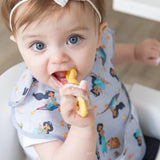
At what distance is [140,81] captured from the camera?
1479 millimetres

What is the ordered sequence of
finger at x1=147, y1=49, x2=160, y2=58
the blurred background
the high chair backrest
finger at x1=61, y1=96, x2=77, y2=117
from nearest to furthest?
finger at x1=61, y1=96, x2=77, y2=117 → the high chair backrest → finger at x1=147, y1=49, x2=160, y2=58 → the blurred background

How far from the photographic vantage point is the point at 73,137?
22.5 inches

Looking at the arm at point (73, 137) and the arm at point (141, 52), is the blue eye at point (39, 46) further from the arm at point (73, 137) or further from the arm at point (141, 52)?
the arm at point (141, 52)

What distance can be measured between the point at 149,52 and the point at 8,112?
464 mm

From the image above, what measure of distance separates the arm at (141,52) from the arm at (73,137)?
1.33 ft

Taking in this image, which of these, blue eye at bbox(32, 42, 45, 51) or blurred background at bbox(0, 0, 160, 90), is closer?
blue eye at bbox(32, 42, 45, 51)

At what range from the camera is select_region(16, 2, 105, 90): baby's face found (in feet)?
1.81

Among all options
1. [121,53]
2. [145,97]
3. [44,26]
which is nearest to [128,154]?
[145,97]

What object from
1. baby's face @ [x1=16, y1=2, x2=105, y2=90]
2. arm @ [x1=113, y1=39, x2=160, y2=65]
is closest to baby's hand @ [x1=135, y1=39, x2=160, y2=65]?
arm @ [x1=113, y1=39, x2=160, y2=65]

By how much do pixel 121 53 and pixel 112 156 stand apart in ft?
1.07

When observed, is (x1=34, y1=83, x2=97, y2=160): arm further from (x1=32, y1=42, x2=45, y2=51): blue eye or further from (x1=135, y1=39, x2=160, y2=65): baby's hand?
(x1=135, y1=39, x2=160, y2=65): baby's hand

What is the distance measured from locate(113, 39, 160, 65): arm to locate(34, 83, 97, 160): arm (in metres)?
0.40

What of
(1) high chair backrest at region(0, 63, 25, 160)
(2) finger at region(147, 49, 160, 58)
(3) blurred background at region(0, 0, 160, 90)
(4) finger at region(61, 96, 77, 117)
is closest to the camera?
(4) finger at region(61, 96, 77, 117)

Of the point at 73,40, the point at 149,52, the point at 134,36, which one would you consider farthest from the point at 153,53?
the point at 134,36
